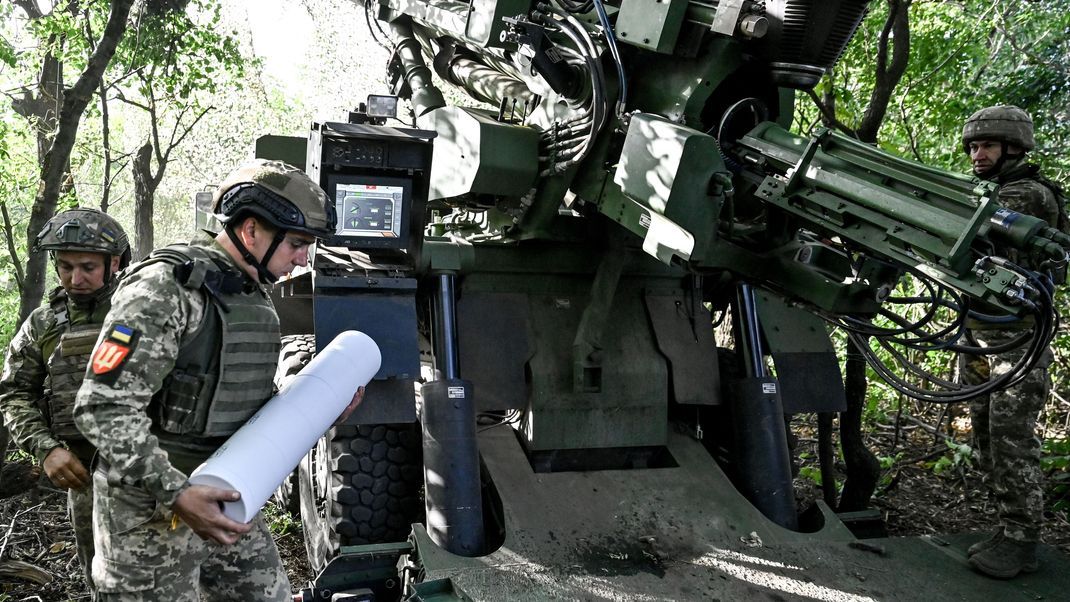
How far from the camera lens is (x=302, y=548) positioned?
Result: 5.49 m

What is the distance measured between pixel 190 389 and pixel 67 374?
123 cm

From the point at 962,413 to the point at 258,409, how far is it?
6824mm

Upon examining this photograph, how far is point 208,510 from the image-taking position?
7.92ft

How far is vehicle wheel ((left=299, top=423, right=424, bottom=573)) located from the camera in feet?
14.6

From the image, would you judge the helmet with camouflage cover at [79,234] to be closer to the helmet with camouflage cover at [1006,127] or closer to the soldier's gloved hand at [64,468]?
the soldier's gloved hand at [64,468]

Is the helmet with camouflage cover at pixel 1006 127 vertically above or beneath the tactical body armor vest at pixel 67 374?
above

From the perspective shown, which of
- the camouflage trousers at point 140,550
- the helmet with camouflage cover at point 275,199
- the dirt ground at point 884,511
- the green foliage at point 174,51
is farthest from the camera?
the green foliage at point 174,51

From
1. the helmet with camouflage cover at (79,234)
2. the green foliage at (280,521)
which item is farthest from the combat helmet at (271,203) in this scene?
the green foliage at (280,521)

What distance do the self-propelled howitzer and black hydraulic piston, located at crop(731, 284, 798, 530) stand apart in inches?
0.6

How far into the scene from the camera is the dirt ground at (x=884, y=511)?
4.45 meters

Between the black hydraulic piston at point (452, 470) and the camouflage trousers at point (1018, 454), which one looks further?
the camouflage trousers at point (1018, 454)

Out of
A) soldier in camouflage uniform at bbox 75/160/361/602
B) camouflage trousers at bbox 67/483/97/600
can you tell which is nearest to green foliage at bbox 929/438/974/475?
soldier in camouflage uniform at bbox 75/160/361/602

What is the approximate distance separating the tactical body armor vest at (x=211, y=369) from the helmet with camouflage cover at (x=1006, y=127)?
12.7 ft

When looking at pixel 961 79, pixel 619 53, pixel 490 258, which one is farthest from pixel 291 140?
pixel 961 79
